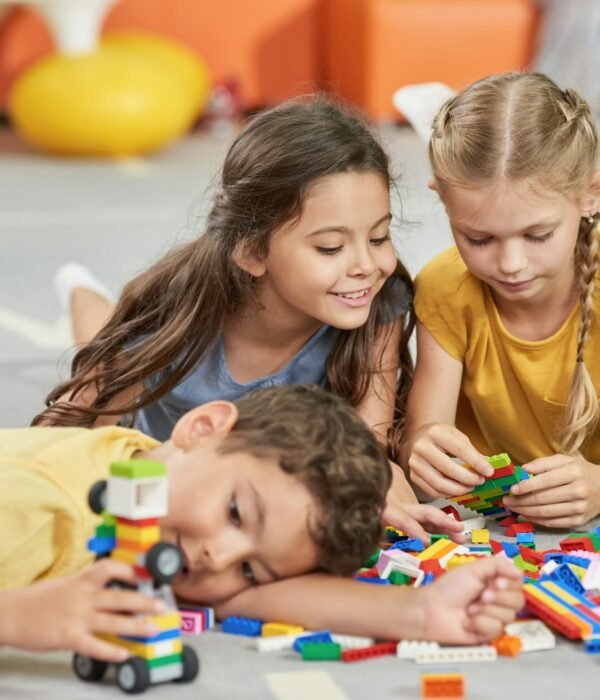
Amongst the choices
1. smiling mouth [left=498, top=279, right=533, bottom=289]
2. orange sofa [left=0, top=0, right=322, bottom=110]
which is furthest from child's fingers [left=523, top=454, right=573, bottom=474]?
orange sofa [left=0, top=0, right=322, bottom=110]

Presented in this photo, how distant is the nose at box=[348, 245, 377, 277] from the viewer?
164 cm

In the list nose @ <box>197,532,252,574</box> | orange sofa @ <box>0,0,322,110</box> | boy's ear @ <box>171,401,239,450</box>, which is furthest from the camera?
orange sofa @ <box>0,0,322,110</box>

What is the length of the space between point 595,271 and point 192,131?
386cm

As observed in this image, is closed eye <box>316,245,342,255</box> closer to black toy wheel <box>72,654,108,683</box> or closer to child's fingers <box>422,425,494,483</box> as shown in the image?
child's fingers <box>422,425,494,483</box>

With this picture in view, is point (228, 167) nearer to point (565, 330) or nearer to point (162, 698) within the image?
point (565, 330)

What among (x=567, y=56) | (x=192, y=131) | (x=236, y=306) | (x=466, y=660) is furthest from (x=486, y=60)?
(x=466, y=660)

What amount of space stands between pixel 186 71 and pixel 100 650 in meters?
3.81

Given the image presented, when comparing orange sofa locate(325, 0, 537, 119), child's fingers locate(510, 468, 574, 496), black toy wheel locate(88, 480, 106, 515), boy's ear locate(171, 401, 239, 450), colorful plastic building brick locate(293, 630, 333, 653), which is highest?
orange sofa locate(325, 0, 537, 119)

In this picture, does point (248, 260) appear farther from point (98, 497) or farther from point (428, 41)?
point (428, 41)

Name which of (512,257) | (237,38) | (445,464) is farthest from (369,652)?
(237,38)

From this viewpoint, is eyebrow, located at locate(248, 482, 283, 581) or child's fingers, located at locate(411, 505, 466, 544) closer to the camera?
eyebrow, located at locate(248, 482, 283, 581)

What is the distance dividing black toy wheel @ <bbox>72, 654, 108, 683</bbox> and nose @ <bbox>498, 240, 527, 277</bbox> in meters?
0.68

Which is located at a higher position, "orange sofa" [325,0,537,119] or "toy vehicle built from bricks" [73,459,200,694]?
"orange sofa" [325,0,537,119]

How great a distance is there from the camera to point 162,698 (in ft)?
3.69
